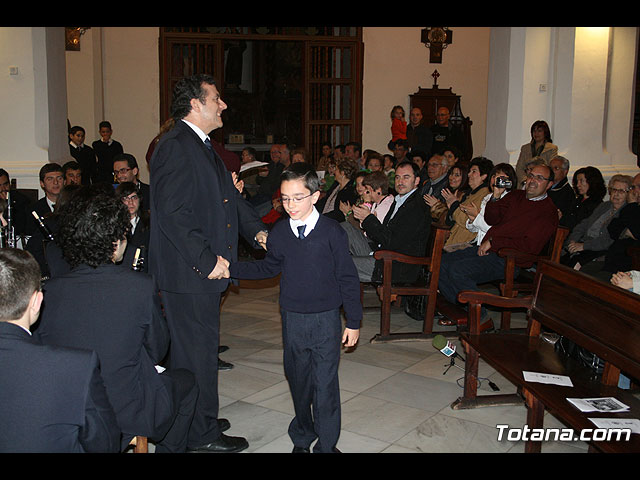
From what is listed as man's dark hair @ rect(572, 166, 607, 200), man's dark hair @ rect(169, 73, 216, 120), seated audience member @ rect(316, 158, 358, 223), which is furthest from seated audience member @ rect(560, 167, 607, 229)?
man's dark hair @ rect(169, 73, 216, 120)

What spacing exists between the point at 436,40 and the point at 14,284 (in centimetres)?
1172

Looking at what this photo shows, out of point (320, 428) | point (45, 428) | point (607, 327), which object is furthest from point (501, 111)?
point (45, 428)

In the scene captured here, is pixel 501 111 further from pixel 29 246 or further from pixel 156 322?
pixel 156 322

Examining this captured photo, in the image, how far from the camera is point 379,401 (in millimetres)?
4000

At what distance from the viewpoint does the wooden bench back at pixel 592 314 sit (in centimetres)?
288

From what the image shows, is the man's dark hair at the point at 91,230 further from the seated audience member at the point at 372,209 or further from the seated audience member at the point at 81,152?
the seated audience member at the point at 81,152

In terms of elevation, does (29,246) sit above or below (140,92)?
below

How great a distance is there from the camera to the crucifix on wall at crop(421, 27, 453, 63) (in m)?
12.5

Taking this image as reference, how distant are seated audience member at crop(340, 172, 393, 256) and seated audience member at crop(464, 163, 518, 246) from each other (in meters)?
0.75

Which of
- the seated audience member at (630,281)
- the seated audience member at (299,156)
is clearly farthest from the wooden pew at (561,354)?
the seated audience member at (299,156)

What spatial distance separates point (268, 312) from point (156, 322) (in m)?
3.66

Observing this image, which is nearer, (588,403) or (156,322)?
(156,322)

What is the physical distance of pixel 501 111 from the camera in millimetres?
8055
